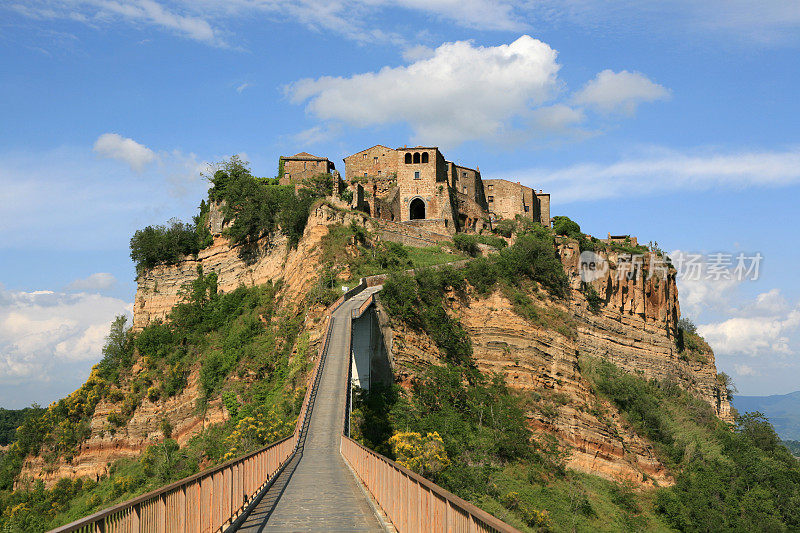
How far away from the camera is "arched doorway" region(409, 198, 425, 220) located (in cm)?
7119

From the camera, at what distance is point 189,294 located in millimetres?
62312

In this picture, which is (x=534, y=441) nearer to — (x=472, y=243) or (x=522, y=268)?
(x=522, y=268)

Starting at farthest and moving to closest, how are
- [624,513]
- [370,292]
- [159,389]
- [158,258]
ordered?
[158,258] → [159,389] → [370,292] → [624,513]

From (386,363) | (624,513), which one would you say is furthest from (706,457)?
(386,363)

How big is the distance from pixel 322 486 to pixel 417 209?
5603cm

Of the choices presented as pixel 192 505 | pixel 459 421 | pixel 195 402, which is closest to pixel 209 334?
pixel 195 402

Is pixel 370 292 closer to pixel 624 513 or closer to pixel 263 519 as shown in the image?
pixel 624 513

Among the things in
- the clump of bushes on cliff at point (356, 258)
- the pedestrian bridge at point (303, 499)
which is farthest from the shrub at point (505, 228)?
the pedestrian bridge at point (303, 499)

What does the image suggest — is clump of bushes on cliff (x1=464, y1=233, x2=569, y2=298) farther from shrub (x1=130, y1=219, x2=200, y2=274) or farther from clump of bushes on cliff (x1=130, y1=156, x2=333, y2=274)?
shrub (x1=130, y1=219, x2=200, y2=274)

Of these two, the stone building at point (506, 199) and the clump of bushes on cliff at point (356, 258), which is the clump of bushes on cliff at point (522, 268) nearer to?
the clump of bushes on cliff at point (356, 258)

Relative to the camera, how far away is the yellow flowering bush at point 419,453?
3104cm

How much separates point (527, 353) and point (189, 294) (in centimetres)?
3225

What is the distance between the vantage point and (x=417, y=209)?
2827 inches

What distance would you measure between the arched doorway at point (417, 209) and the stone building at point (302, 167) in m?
9.86
